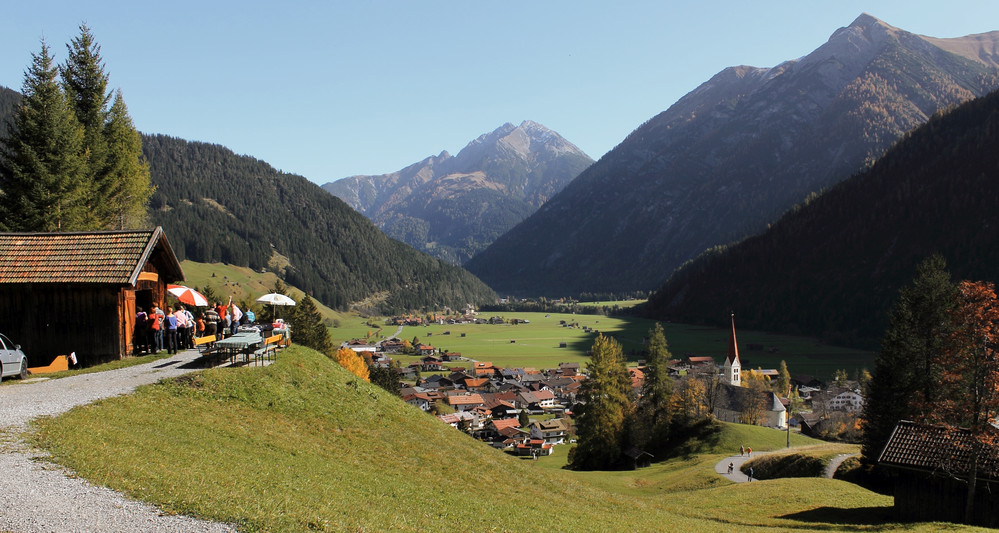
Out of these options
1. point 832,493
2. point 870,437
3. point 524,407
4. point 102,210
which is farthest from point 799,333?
point 102,210

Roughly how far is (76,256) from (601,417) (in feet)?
158

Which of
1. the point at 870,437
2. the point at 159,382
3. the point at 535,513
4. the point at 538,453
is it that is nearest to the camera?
the point at 535,513

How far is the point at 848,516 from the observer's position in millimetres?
29953

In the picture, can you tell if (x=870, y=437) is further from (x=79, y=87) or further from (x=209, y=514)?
(x=79, y=87)

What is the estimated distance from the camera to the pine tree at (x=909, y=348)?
45.0 m

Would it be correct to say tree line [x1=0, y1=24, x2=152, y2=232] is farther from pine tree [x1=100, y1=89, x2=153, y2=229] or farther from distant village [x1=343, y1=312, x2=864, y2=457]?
distant village [x1=343, y1=312, x2=864, y2=457]

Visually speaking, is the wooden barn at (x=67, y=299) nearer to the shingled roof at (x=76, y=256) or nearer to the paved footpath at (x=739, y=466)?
the shingled roof at (x=76, y=256)

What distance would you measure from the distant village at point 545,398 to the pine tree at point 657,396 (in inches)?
515

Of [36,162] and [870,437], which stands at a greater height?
[36,162]

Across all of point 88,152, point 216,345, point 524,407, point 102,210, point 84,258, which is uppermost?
point 88,152

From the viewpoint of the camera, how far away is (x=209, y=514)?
1072 centimetres

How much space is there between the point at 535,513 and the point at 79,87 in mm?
45706

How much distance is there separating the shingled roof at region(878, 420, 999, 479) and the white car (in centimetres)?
3685

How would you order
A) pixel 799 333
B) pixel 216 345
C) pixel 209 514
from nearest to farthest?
pixel 209 514 → pixel 216 345 → pixel 799 333
